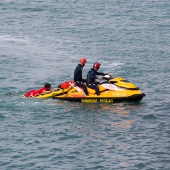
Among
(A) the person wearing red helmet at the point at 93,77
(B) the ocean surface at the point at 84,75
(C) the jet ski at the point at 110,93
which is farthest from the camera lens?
(A) the person wearing red helmet at the point at 93,77

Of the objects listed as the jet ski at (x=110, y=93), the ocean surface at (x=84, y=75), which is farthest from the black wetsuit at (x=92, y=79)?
the ocean surface at (x=84, y=75)

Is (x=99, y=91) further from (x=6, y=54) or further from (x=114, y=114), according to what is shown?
(x=6, y=54)

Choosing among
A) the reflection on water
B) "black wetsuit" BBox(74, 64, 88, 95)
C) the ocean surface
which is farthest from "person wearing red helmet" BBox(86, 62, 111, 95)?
the ocean surface

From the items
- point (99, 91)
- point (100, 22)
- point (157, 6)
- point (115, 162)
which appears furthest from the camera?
point (157, 6)

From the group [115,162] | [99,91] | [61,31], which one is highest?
[61,31]

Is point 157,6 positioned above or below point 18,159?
above

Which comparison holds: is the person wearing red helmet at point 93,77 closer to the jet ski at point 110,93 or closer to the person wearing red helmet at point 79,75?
the jet ski at point 110,93

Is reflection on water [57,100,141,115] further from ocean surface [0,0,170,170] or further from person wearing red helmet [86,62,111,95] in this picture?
person wearing red helmet [86,62,111,95]

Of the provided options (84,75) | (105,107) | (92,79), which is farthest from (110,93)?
(84,75)

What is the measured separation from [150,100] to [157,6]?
36996 mm

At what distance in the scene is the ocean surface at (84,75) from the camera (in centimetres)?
2895

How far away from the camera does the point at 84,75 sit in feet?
146

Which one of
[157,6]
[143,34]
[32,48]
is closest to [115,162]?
[32,48]

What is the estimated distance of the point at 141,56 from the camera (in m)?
49.6
